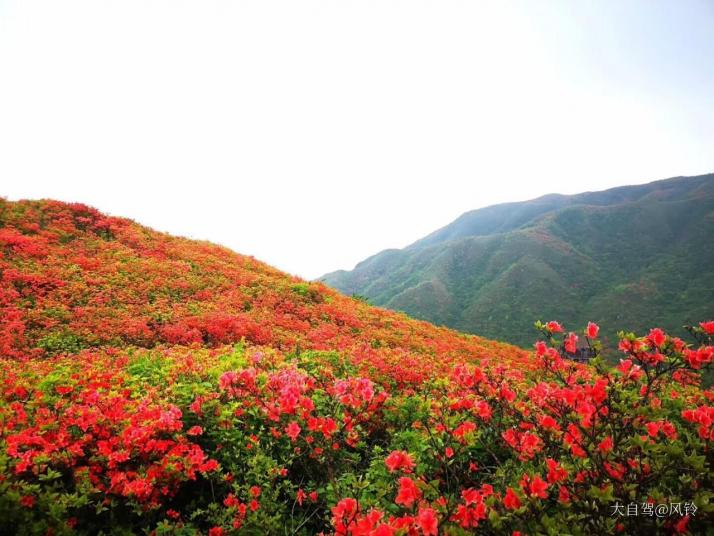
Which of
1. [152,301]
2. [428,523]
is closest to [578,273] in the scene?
[152,301]

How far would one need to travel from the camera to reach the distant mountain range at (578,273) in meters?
54.5

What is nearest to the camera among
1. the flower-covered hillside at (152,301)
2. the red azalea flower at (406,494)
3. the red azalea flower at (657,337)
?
the red azalea flower at (406,494)

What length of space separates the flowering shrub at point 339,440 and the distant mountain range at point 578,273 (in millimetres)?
50323

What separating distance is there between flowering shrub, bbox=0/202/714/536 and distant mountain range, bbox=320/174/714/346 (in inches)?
1981

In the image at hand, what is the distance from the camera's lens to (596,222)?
88.9 meters

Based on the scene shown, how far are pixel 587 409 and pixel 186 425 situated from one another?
476cm

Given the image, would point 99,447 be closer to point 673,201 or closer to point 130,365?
point 130,365

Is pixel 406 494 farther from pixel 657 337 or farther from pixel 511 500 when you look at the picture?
pixel 657 337

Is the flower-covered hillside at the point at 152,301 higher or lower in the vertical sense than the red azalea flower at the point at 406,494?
higher

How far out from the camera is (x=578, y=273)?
68.8 meters

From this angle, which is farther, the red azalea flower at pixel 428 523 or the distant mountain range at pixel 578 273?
the distant mountain range at pixel 578 273

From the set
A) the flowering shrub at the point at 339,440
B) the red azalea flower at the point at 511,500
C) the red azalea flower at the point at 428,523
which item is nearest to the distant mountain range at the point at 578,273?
the flowering shrub at the point at 339,440

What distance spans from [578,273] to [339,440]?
247ft

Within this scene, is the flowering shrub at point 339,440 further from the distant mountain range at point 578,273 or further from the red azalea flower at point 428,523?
the distant mountain range at point 578,273
